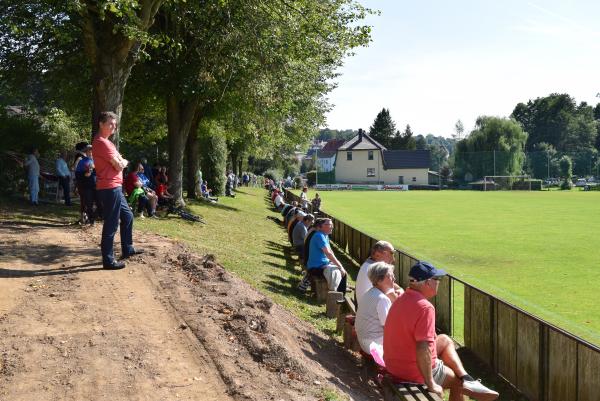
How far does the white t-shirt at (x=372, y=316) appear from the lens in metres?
6.70

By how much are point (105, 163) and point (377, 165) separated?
328ft

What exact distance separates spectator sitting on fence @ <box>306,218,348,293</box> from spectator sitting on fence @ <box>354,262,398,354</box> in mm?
3755

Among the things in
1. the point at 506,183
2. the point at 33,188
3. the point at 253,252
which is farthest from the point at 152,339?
the point at 506,183

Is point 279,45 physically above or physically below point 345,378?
above

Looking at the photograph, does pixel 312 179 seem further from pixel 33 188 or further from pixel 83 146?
pixel 83 146

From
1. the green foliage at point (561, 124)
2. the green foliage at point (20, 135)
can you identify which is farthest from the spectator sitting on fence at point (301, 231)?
the green foliage at point (561, 124)

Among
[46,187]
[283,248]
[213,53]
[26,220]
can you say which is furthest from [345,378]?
[46,187]

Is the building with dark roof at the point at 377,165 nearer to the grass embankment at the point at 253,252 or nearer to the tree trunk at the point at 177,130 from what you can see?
the tree trunk at the point at 177,130

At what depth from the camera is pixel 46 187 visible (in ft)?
60.5

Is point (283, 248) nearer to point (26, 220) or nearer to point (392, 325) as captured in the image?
point (26, 220)

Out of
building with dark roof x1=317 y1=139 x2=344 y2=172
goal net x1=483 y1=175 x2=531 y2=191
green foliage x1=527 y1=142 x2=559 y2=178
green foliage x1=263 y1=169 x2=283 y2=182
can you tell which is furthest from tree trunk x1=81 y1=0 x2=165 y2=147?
building with dark roof x1=317 y1=139 x2=344 y2=172

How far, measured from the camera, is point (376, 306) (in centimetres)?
672

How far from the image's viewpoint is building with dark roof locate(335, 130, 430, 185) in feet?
342

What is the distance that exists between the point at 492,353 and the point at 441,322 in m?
1.87
